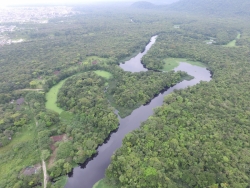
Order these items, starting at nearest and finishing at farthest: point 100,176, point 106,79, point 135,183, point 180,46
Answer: point 135,183 < point 100,176 < point 106,79 < point 180,46

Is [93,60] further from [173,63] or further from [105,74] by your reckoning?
[173,63]

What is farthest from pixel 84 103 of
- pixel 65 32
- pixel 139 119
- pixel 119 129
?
pixel 65 32

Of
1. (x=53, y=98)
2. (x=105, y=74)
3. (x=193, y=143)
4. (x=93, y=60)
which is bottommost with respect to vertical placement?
(x=53, y=98)

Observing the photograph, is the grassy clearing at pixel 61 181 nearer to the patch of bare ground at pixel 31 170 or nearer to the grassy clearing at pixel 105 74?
Answer: the patch of bare ground at pixel 31 170

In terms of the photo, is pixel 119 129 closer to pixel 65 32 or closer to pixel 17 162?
pixel 17 162

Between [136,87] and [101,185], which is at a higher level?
[136,87]

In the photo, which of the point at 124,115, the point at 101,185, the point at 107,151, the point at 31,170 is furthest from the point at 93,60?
the point at 101,185
